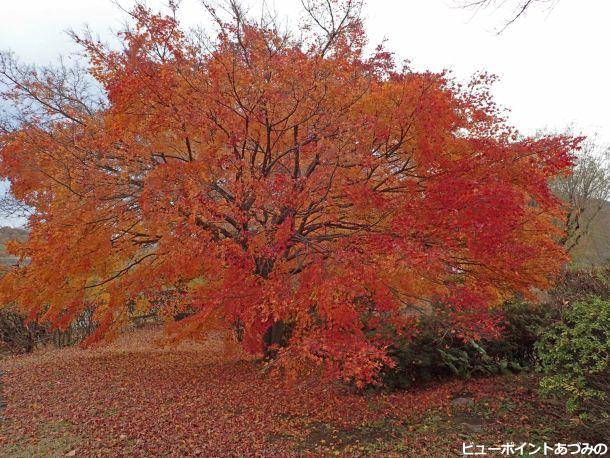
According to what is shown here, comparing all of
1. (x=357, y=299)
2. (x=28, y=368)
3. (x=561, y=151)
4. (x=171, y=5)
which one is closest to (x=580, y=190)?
(x=561, y=151)

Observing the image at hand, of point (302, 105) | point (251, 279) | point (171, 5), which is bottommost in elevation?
point (251, 279)

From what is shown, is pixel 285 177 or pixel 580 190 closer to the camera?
pixel 285 177

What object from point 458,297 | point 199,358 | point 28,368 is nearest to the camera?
point 458,297

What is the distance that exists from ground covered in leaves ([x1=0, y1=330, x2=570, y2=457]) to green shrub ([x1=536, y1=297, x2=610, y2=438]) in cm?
77

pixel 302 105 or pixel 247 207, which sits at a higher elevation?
pixel 302 105

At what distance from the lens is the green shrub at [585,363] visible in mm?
5469

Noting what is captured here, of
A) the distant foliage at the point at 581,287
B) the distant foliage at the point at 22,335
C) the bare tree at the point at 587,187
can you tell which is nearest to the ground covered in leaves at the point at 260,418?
the distant foliage at the point at 581,287

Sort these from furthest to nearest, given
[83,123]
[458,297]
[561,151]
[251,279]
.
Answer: [83,123], [251,279], [561,151], [458,297]

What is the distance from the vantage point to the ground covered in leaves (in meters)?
6.84

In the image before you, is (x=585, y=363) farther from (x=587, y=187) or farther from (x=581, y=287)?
(x=587, y=187)

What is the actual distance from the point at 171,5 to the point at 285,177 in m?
4.38

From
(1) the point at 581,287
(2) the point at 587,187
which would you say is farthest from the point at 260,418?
(2) the point at 587,187

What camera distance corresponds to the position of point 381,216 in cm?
930

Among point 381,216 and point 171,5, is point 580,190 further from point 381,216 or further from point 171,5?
point 171,5
